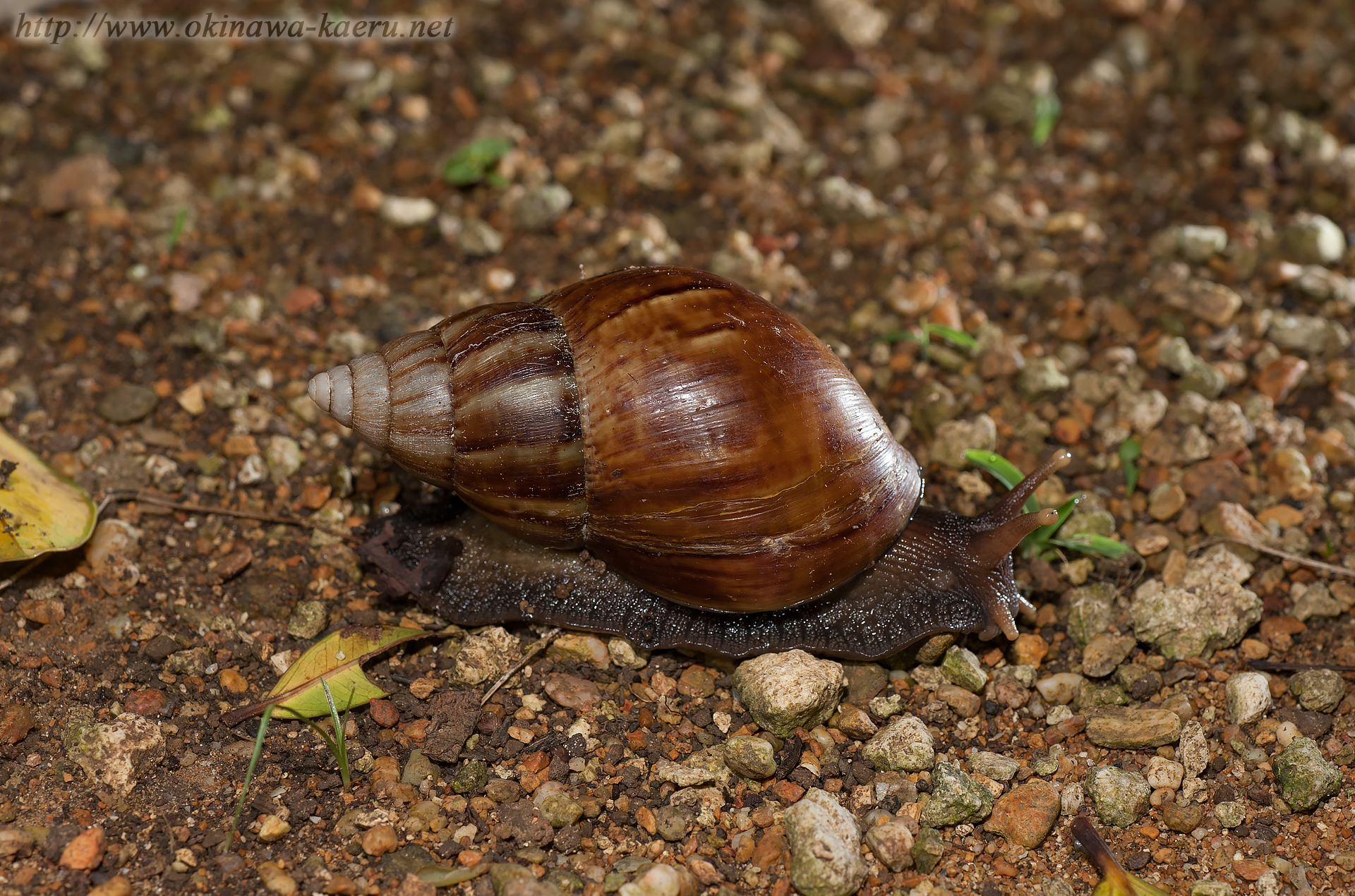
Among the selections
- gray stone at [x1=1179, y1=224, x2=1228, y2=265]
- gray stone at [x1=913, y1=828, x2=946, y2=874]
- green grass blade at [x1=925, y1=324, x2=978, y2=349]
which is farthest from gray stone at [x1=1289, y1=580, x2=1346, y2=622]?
gray stone at [x1=1179, y1=224, x2=1228, y2=265]

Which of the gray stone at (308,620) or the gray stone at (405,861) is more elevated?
the gray stone at (308,620)

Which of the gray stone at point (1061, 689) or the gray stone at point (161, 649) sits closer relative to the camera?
the gray stone at point (161, 649)

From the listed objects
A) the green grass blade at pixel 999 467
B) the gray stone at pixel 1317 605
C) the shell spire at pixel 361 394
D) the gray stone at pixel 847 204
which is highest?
the shell spire at pixel 361 394

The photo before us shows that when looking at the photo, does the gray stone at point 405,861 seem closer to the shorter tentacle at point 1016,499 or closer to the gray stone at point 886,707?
the gray stone at point 886,707

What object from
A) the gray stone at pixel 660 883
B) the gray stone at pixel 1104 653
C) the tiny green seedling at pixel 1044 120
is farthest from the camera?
the tiny green seedling at pixel 1044 120

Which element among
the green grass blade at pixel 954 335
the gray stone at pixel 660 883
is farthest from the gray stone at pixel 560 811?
the green grass blade at pixel 954 335

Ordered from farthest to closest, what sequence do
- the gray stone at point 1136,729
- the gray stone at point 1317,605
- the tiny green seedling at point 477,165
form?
the tiny green seedling at point 477,165, the gray stone at point 1317,605, the gray stone at point 1136,729

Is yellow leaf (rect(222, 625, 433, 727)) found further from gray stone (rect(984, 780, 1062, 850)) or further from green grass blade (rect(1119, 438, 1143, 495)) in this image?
green grass blade (rect(1119, 438, 1143, 495))
